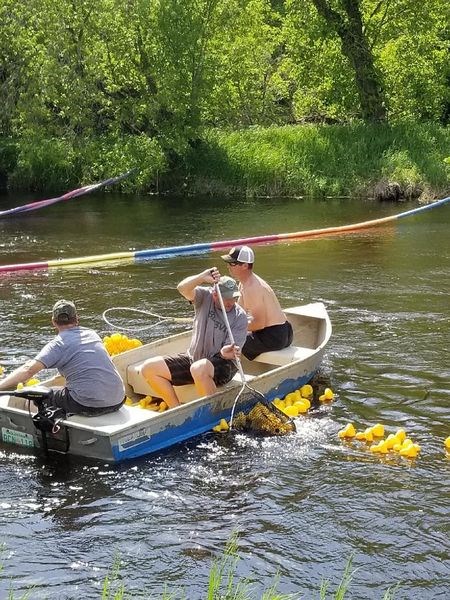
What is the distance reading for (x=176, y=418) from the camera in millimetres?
8516

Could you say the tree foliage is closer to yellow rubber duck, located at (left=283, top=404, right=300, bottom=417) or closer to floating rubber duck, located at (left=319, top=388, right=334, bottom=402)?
floating rubber duck, located at (left=319, top=388, right=334, bottom=402)

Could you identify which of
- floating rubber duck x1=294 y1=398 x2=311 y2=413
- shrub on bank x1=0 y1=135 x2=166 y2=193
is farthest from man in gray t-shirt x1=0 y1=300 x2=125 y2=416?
shrub on bank x1=0 y1=135 x2=166 y2=193

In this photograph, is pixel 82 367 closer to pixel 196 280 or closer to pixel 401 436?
pixel 196 280

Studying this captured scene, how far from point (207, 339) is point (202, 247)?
727 cm

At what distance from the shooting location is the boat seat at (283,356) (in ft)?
33.6

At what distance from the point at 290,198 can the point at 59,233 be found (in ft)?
25.6

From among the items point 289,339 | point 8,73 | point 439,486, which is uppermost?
point 8,73

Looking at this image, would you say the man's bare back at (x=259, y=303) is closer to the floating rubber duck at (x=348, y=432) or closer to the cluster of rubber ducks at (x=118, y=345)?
the cluster of rubber ducks at (x=118, y=345)

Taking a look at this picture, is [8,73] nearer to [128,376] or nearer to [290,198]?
[290,198]

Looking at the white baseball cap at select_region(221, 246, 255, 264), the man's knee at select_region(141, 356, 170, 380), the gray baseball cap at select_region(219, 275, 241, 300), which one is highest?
the white baseball cap at select_region(221, 246, 255, 264)

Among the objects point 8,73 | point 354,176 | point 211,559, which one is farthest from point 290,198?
point 211,559

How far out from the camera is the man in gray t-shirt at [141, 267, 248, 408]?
9077mm

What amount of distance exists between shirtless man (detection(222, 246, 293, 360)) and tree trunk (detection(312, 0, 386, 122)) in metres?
20.1

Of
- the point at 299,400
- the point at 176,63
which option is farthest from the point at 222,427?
the point at 176,63
